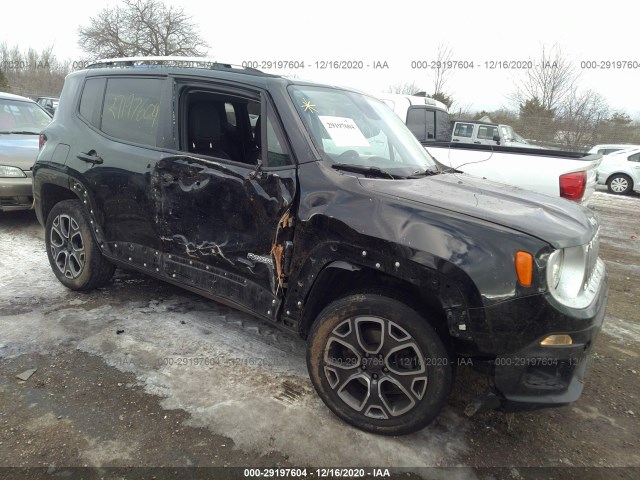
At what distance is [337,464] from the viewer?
2.38 meters

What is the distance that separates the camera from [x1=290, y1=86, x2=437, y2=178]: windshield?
116 inches

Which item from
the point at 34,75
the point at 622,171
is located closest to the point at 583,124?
the point at 622,171

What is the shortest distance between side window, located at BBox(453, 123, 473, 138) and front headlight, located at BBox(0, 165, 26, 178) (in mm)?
13794

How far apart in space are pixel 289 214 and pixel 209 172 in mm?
744

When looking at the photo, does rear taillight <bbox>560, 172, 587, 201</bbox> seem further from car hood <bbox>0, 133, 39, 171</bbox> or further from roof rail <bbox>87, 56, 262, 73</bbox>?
car hood <bbox>0, 133, 39, 171</bbox>

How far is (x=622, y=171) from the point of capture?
14.2 m

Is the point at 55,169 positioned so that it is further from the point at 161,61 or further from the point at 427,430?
the point at 427,430

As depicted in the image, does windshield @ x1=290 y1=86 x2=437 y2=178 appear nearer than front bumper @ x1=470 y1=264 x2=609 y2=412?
No

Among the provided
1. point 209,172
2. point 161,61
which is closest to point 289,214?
point 209,172

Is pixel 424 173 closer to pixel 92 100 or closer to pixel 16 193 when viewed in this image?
pixel 92 100

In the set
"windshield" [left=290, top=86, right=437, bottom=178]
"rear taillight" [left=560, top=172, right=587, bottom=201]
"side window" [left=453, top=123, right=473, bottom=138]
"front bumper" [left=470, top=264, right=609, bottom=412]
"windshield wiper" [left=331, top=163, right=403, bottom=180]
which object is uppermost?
"side window" [left=453, top=123, right=473, bottom=138]

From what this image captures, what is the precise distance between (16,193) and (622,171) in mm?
15788

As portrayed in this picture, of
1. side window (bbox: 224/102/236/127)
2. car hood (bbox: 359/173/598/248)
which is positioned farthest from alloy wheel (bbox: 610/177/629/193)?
side window (bbox: 224/102/236/127)

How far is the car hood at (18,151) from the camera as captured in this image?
6.00m
